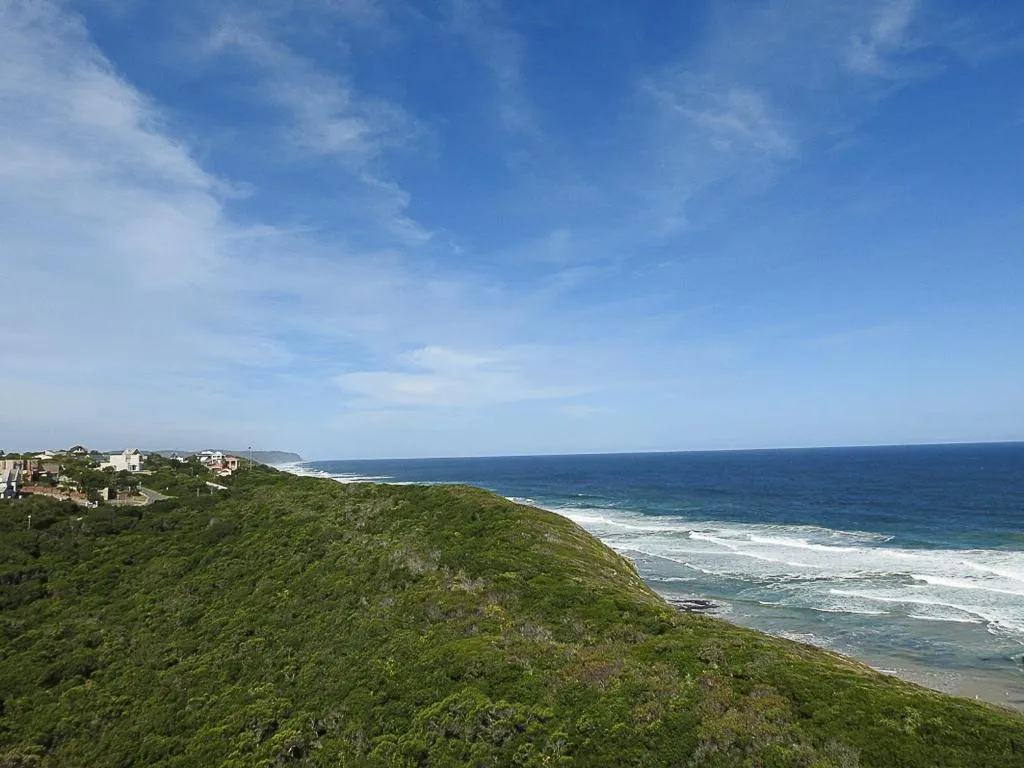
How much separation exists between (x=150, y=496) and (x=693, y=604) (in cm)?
4383

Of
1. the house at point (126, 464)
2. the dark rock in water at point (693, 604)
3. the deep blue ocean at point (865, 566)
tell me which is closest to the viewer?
the deep blue ocean at point (865, 566)

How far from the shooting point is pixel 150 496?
5122 centimetres

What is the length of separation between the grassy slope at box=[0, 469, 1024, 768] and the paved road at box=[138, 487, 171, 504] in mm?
9634

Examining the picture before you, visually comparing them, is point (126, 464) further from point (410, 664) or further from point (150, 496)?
point (410, 664)

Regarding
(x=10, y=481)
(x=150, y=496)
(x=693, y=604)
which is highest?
(x=10, y=481)

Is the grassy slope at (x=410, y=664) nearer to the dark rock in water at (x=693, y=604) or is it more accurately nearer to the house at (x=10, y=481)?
the house at (x=10, y=481)

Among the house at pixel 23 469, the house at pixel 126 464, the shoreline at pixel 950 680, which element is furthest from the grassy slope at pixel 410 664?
the house at pixel 126 464

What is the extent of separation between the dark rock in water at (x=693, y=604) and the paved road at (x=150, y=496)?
128 ft

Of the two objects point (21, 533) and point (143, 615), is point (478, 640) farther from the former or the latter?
point (21, 533)

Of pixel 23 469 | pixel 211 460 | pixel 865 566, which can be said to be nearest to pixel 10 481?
pixel 23 469

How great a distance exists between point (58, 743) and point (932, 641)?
1536 inches

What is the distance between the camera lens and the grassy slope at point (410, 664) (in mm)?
12820

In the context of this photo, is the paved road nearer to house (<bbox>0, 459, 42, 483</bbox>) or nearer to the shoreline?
house (<bbox>0, 459, 42, 483</bbox>)

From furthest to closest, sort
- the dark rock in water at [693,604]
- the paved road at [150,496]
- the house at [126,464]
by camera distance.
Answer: the house at [126,464] < the paved road at [150,496] < the dark rock in water at [693,604]
